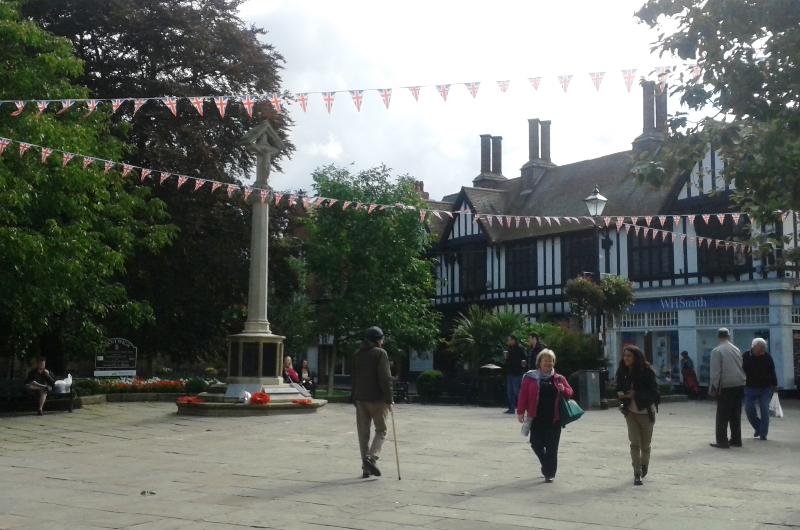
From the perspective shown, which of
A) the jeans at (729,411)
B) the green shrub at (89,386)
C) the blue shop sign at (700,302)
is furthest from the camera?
the blue shop sign at (700,302)

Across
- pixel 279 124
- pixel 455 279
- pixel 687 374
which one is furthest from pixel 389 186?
pixel 687 374

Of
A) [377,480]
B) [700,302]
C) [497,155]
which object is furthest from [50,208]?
[497,155]

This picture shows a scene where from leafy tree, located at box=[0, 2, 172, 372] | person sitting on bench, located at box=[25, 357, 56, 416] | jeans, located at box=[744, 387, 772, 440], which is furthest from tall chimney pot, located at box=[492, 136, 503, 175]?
jeans, located at box=[744, 387, 772, 440]

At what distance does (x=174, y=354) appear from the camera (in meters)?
28.2

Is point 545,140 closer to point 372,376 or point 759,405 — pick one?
point 759,405

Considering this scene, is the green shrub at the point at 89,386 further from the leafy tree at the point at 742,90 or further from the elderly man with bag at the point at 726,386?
the leafy tree at the point at 742,90

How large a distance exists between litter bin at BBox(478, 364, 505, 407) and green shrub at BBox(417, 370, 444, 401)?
2539mm

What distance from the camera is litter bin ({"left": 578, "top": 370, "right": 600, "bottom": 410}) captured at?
22.2 meters

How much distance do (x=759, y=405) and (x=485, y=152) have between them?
35.5m

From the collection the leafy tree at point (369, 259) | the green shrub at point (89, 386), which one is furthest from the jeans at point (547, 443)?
the leafy tree at point (369, 259)

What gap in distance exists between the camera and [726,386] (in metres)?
13.2

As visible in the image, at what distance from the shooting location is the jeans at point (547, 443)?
32.9 feet

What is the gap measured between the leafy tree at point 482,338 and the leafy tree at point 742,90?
17.9 m

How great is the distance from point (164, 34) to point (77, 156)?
930 cm
